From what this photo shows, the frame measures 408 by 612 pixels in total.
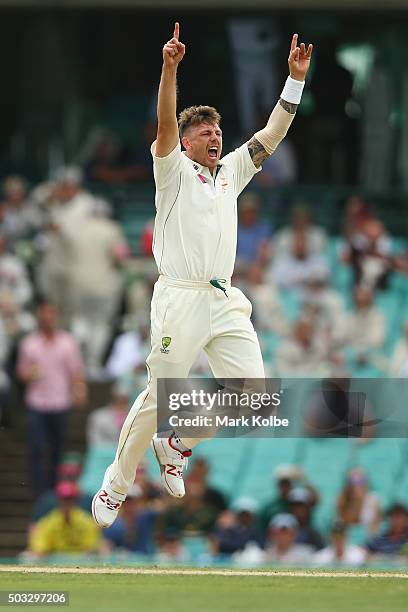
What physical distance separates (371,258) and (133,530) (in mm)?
5717

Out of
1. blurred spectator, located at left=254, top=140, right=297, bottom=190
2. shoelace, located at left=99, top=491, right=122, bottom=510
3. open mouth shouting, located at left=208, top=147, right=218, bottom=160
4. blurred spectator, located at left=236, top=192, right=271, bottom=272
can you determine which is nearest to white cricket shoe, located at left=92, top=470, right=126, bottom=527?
shoelace, located at left=99, top=491, right=122, bottom=510

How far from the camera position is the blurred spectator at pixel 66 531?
1494cm

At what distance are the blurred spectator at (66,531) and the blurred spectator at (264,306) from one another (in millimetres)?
4152

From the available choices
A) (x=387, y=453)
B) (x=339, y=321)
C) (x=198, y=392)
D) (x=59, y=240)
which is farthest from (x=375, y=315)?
(x=198, y=392)

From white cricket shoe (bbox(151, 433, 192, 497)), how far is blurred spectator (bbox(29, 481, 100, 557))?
479cm

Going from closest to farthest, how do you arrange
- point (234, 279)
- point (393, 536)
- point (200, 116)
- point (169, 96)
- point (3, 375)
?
point (169, 96), point (200, 116), point (393, 536), point (3, 375), point (234, 279)

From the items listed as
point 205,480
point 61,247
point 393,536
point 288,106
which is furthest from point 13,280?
point 288,106

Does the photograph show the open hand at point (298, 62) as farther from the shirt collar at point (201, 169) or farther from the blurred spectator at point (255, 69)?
the blurred spectator at point (255, 69)

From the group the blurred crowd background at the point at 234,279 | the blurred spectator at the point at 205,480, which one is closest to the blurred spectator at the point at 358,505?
the blurred crowd background at the point at 234,279

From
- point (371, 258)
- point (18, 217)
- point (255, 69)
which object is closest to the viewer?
point (371, 258)

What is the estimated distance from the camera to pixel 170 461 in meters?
10.2

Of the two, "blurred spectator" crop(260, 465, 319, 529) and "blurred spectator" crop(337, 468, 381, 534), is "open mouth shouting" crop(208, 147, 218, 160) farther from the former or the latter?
"blurred spectator" crop(337, 468, 381, 534)

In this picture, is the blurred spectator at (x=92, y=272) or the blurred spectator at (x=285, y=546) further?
the blurred spectator at (x=92, y=272)

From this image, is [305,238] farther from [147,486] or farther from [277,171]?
[147,486]
